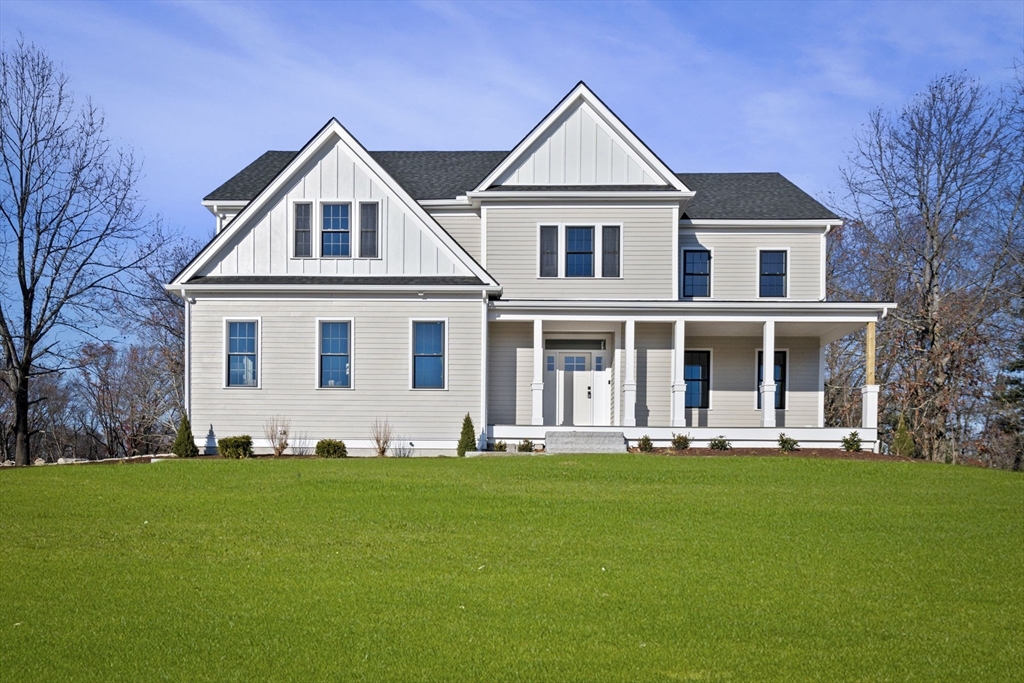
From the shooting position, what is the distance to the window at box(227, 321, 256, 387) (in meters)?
22.7

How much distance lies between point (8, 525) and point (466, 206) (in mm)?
15961

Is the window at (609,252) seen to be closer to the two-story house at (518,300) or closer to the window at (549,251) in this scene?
the two-story house at (518,300)

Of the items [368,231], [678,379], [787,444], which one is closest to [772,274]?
[678,379]

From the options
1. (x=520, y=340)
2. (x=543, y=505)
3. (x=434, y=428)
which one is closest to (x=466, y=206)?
(x=520, y=340)

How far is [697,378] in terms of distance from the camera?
26.2 meters

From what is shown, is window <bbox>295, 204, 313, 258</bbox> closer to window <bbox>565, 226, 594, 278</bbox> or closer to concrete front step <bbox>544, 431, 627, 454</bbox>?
window <bbox>565, 226, 594, 278</bbox>

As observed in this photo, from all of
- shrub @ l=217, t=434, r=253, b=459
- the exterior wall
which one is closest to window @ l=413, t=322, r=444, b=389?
shrub @ l=217, t=434, r=253, b=459

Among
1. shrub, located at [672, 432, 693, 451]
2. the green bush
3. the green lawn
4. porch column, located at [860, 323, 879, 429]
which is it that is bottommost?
the green lawn

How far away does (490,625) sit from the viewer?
8391 mm

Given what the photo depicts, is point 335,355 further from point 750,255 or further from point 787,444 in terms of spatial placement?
point 750,255

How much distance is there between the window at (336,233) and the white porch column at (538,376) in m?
5.12

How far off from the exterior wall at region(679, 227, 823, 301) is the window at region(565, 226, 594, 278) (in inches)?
115

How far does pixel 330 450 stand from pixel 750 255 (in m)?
12.8

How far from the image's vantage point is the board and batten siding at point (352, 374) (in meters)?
22.6
